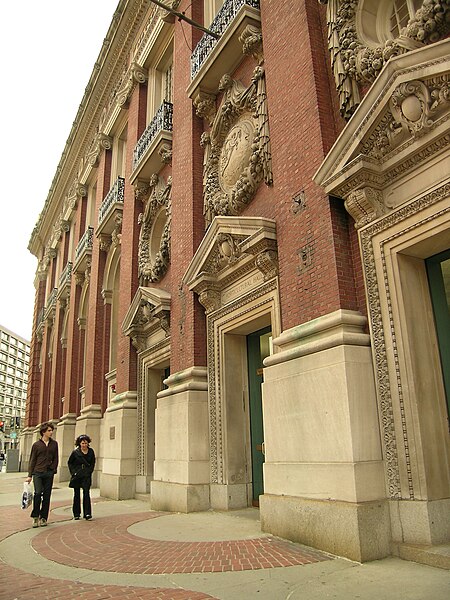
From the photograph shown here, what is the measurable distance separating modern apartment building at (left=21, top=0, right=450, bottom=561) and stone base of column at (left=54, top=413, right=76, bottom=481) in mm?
6918

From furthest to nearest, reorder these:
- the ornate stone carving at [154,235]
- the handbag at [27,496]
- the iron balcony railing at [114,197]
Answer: the iron balcony railing at [114,197], the ornate stone carving at [154,235], the handbag at [27,496]

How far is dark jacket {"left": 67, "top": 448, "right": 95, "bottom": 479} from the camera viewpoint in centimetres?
950

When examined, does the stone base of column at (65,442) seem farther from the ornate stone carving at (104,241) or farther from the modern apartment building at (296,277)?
the ornate stone carving at (104,241)

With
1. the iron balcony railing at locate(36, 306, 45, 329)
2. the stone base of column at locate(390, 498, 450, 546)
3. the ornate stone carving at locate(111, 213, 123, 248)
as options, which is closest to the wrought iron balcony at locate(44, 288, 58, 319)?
the iron balcony railing at locate(36, 306, 45, 329)

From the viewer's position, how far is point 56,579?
5160 millimetres

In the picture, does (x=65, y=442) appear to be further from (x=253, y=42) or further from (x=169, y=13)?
(x=253, y=42)

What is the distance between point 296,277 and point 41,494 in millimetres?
5925

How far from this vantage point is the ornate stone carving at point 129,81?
1691 cm

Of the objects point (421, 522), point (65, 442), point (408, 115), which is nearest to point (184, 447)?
point (421, 522)

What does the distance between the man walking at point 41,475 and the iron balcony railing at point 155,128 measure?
8741 mm

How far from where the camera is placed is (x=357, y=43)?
287 inches

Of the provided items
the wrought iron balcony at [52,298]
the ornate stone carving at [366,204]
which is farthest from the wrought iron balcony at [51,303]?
the ornate stone carving at [366,204]

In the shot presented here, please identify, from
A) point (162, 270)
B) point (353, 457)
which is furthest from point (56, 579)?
point (162, 270)

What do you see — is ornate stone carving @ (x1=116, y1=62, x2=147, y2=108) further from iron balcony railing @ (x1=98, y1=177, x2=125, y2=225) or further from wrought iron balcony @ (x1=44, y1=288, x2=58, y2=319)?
wrought iron balcony @ (x1=44, y1=288, x2=58, y2=319)
